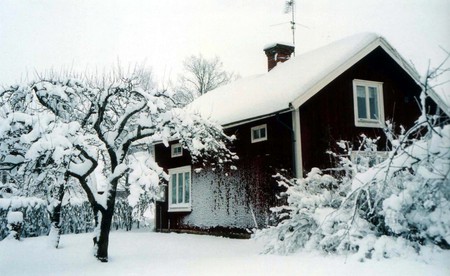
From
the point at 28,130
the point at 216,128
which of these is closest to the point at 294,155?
the point at 216,128

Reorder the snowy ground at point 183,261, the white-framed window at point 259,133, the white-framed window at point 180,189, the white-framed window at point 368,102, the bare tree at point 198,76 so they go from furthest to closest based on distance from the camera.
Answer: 1. the bare tree at point 198,76
2. the white-framed window at point 180,189
3. the white-framed window at point 368,102
4. the white-framed window at point 259,133
5. the snowy ground at point 183,261

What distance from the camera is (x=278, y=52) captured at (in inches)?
651

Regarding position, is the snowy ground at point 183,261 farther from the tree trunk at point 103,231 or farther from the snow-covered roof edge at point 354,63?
the snow-covered roof edge at point 354,63

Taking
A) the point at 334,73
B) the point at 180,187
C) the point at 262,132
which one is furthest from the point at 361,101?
the point at 180,187

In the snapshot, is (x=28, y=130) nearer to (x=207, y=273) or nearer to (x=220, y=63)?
(x=207, y=273)

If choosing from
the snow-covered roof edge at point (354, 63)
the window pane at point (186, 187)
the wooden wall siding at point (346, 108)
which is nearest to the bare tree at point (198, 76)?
the window pane at point (186, 187)

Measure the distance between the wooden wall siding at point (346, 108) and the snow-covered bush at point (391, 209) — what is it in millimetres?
3987

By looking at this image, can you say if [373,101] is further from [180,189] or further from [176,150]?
[180,189]

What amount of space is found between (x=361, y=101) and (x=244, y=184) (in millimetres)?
4188

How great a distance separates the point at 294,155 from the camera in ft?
37.1

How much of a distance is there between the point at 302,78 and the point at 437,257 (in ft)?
24.7

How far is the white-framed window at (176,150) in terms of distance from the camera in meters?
15.4

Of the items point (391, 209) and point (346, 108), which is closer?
point (391, 209)

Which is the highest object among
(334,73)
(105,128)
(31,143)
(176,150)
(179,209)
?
(334,73)
